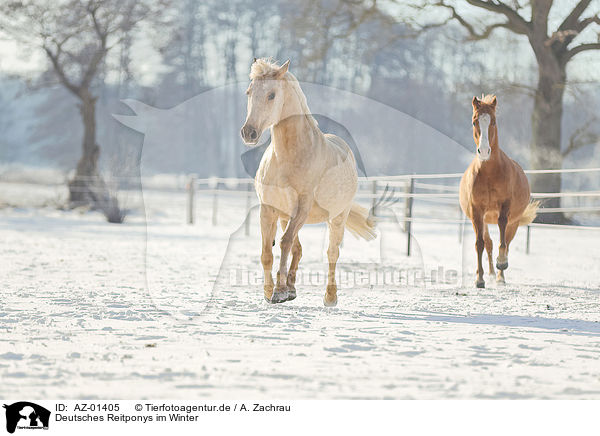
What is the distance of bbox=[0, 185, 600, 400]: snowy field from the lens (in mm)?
2764

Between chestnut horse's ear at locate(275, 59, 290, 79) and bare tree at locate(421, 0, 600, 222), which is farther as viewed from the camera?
bare tree at locate(421, 0, 600, 222)

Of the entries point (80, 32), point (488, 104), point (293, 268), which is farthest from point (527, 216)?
point (80, 32)

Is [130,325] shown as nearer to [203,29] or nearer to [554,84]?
[554,84]

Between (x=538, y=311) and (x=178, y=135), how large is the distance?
2993mm

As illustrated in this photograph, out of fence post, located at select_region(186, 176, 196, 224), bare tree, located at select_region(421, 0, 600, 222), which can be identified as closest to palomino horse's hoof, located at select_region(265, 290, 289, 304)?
bare tree, located at select_region(421, 0, 600, 222)

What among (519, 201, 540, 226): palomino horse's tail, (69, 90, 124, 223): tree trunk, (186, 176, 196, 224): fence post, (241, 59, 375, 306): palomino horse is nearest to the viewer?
(241, 59, 375, 306): palomino horse

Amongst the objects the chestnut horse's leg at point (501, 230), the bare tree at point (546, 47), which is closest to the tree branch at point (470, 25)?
the bare tree at point (546, 47)

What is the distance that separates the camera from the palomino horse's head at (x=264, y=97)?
4184mm

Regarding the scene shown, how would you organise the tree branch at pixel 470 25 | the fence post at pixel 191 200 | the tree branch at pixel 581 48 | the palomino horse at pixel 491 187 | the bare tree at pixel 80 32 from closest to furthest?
1. the palomino horse at pixel 491 187
2. the tree branch at pixel 581 48
3. the tree branch at pixel 470 25
4. the fence post at pixel 191 200
5. the bare tree at pixel 80 32

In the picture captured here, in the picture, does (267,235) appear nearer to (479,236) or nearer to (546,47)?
(479,236)

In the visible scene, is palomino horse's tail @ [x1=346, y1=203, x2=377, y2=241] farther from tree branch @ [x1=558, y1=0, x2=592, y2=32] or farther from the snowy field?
tree branch @ [x1=558, y1=0, x2=592, y2=32]

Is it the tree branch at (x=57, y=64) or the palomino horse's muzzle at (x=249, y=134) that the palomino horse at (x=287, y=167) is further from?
the tree branch at (x=57, y=64)

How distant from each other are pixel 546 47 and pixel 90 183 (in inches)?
489

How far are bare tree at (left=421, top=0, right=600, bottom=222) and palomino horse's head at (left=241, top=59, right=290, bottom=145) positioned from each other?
367 inches
